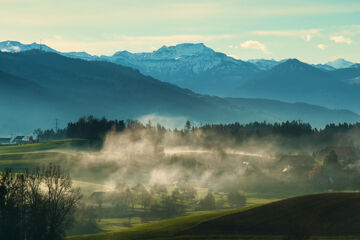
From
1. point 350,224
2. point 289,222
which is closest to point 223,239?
point 289,222

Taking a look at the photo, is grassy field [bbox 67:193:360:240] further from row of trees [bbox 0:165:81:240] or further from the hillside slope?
row of trees [bbox 0:165:81:240]

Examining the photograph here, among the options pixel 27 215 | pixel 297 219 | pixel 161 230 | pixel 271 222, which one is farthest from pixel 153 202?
pixel 297 219

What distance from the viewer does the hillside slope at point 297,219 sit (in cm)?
8050

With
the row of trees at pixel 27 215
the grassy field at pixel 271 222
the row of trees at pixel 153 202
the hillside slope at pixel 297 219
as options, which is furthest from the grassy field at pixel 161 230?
the row of trees at pixel 153 202

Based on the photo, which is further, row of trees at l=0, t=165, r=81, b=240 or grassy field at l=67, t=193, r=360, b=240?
row of trees at l=0, t=165, r=81, b=240

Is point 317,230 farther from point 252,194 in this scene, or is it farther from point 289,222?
point 252,194

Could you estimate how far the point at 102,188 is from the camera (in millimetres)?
184000

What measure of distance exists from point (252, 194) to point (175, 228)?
104 meters

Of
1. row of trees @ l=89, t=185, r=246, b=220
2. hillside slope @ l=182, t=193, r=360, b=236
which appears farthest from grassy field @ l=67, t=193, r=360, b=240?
row of trees @ l=89, t=185, r=246, b=220

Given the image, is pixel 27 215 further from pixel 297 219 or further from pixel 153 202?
pixel 153 202

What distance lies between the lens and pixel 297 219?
8494cm

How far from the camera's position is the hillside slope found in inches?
3169

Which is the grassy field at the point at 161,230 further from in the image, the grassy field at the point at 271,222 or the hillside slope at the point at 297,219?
the hillside slope at the point at 297,219

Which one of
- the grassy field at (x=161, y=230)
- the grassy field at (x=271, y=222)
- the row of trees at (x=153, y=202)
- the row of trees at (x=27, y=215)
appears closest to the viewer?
the grassy field at (x=271, y=222)
